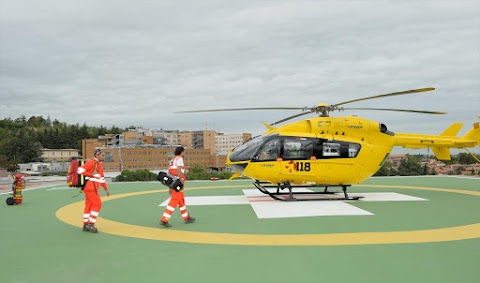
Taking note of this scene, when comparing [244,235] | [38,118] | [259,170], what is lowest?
[244,235]

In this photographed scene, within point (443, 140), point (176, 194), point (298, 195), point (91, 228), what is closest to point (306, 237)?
point (176, 194)

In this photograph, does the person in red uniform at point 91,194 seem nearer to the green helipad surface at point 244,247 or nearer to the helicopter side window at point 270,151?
the green helipad surface at point 244,247

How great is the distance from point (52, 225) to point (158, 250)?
3.61 metres

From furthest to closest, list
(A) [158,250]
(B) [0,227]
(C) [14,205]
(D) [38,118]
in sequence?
(D) [38,118], (C) [14,205], (B) [0,227], (A) [158,250]

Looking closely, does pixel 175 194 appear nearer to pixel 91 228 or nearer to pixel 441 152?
pixel 91 228

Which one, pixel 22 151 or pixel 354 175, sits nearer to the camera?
pixel 354 175

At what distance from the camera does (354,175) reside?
1215 cm

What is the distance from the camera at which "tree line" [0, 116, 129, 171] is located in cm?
11169

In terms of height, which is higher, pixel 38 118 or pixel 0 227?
pixel 38 118

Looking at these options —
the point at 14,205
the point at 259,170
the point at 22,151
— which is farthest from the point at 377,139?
the point at 22,151

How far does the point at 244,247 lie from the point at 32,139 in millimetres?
134775

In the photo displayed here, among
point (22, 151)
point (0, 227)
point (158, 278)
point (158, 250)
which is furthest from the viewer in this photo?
point (22, 151)

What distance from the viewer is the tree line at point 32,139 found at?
112 m

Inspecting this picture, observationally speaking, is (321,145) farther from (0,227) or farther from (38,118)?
(38,118)
